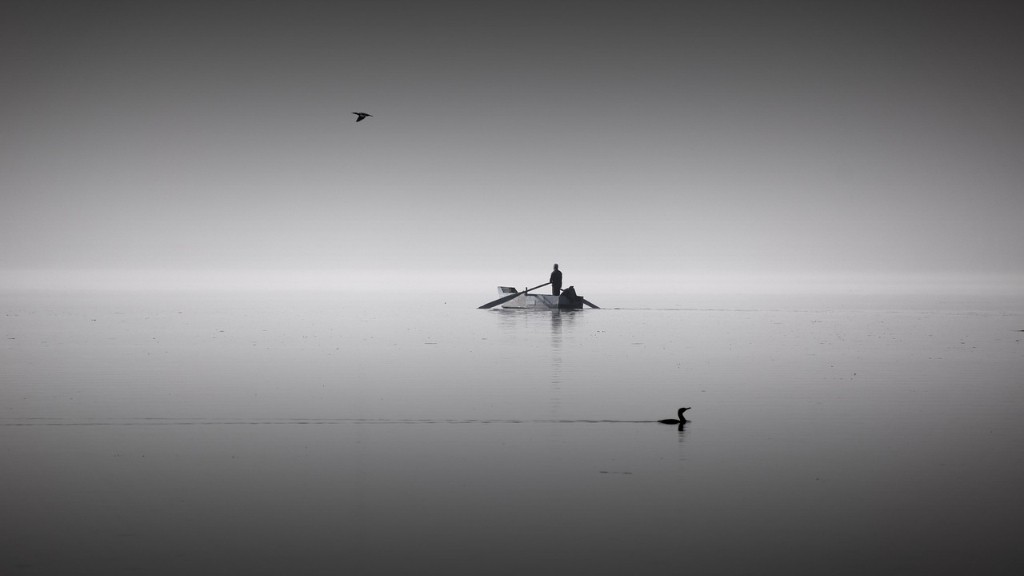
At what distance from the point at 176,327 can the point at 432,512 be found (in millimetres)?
38900

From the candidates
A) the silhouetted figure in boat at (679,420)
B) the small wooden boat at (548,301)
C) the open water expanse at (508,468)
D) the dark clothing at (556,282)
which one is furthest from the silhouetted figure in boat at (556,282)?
the silhouetted figure in boat at (679,420)

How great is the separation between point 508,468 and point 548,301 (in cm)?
4610

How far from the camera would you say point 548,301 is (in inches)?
2275

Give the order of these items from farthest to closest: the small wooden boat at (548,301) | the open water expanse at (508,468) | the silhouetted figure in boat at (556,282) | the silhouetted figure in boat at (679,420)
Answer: the small wooden boat at (548,301), the silhouetted figure in boat at (556,282), the silhouetted figure in boat at (679,420), the open water expanse at (508,468)

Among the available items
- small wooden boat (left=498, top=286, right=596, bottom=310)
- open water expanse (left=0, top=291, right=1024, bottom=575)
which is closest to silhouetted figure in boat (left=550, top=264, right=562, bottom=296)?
small wooden boat (left=498, top=286, right=596, bottom=310)

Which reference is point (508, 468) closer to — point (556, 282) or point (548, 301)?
point (556, 282)

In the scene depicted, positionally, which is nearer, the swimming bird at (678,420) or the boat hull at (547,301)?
the swimming bird at (678,420)

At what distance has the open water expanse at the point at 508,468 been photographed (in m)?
8.44

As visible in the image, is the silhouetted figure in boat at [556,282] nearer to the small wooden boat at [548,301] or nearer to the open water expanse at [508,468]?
the small wooden boat at [548,301]

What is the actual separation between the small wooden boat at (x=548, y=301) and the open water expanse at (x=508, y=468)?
3153 centimetres

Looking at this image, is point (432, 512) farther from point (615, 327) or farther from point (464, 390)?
point (615, 327)

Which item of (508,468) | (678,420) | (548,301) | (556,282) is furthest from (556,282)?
(508,468)

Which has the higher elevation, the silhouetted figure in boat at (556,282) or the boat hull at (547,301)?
the silhouetted figure in boat at (556,282)

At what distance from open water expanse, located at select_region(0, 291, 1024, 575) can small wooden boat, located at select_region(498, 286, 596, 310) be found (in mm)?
31533
